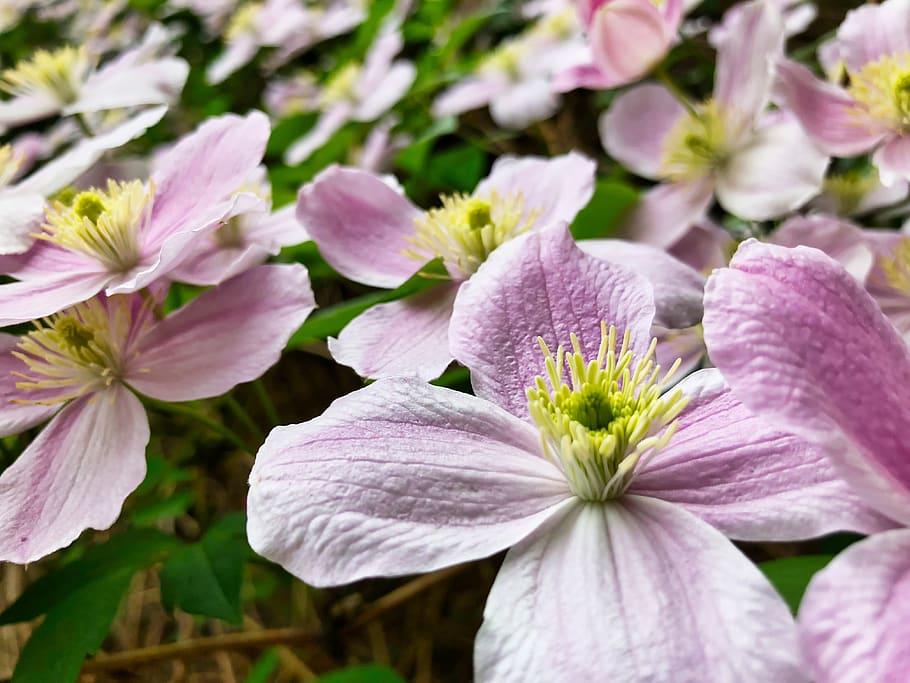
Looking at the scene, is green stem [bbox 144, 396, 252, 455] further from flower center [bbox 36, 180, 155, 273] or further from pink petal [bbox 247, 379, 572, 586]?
pink petal [bbox 247, 379, 572, 586]

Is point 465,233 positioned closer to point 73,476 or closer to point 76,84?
point 73,476

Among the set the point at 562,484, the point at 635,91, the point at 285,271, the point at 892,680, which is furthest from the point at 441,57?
the point at 892,680

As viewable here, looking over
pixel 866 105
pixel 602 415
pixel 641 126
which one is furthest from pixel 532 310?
pixel 641 126

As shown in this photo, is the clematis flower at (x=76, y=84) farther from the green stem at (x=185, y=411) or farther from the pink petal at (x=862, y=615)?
the pink petal at (x=862, y=615)

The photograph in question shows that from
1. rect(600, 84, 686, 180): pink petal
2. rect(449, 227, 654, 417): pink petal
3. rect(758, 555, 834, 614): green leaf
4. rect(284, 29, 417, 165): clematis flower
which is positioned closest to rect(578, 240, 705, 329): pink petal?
rect(449, 227, 654, 417): pink petal

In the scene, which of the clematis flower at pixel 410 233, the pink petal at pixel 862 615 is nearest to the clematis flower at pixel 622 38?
the clematis flower at pixel 410 233
